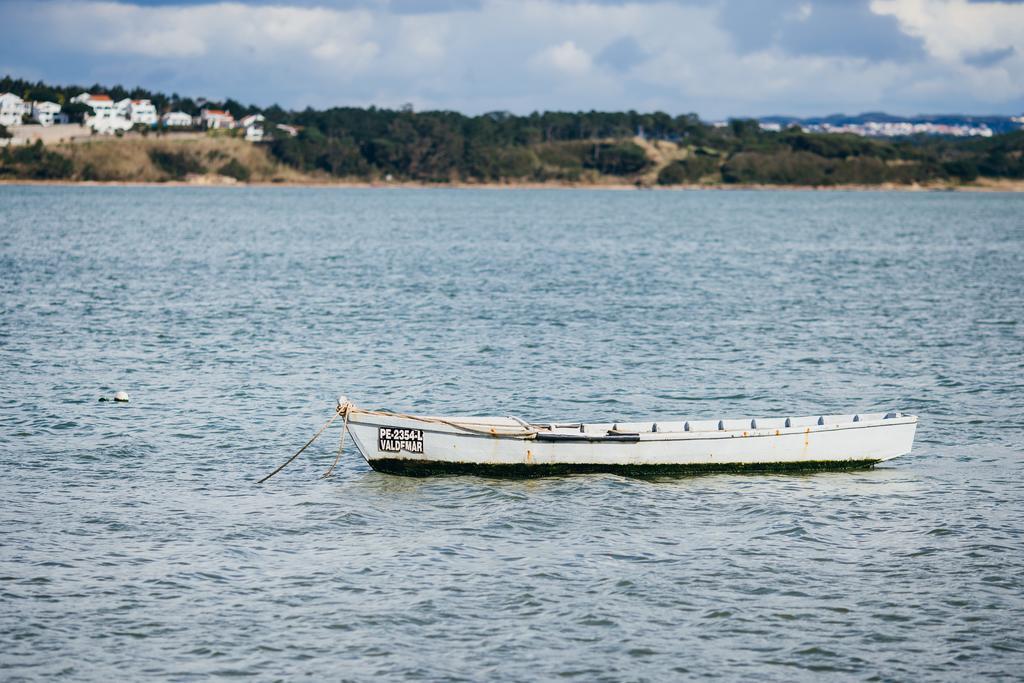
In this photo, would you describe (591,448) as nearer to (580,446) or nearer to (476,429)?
(580,446)

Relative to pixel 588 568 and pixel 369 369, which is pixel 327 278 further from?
pixel 588 568

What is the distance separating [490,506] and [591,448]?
9.07 feet

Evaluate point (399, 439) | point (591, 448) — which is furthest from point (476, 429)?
point (591, 448)

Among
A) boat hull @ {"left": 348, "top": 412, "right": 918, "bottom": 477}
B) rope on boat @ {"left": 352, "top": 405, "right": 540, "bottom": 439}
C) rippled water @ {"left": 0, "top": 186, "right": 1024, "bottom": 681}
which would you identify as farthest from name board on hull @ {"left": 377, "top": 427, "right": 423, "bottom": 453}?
rippled water @ {"left": 0, "top": 186, "right": 1024, "bottom": 681}

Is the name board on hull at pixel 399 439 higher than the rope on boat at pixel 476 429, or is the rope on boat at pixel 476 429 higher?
the rope on boat at pixel 476 429

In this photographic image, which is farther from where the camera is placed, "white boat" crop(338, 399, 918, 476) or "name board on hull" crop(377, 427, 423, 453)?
"name board on hull" crop(377, 427, 423, 453)

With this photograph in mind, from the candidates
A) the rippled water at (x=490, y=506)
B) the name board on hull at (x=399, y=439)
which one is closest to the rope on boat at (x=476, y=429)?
the name board on hull at (x=399, y=439)

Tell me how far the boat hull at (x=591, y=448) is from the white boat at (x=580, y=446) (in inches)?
0.8

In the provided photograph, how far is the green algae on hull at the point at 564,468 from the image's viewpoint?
24547mm

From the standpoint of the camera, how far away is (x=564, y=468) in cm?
2450

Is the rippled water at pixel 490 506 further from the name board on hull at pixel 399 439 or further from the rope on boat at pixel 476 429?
the rope on boat at pixel 476 429

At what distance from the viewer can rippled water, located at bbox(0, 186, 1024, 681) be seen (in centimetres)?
1652

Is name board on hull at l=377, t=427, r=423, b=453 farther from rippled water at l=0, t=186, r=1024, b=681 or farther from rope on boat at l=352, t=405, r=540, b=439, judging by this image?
rippled water at l=0, t=186, r=1024, b=681

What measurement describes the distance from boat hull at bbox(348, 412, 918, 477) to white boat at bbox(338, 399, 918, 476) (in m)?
0.02
